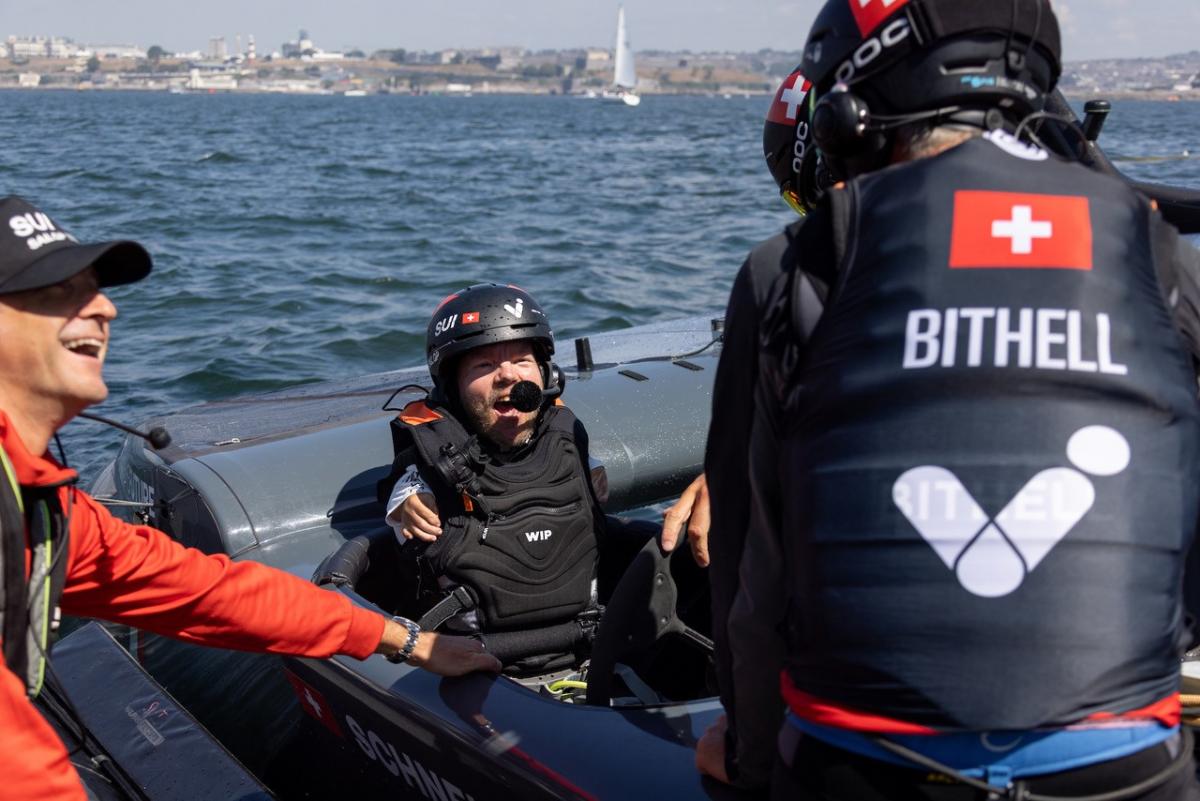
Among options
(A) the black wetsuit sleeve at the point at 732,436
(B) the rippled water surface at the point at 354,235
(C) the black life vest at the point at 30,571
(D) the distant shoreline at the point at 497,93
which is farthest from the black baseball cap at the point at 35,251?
(D) the distant shoreline at the point at 497,93

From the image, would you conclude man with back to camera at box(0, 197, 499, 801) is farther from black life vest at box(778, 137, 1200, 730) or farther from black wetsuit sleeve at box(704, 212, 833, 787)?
black life vest at box(778, 137, 1200, 730)

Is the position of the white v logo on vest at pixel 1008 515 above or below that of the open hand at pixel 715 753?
above

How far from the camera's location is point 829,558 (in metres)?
1.26

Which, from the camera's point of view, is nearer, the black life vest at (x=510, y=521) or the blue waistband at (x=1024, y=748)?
the blue waistband at (x=1024, y=748)

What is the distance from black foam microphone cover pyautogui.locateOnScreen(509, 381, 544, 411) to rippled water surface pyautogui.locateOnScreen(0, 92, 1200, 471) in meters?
3.26

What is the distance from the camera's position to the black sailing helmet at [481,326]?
9.79 feet

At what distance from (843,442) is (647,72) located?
461 feet

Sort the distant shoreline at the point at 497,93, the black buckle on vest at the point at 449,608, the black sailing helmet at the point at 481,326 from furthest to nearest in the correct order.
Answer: the distant shoreline at the point at 497,93, the black sailing helmet at the point at 481,326, the black buckle on vest at the point at 449,608

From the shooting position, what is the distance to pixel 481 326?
2986 mm

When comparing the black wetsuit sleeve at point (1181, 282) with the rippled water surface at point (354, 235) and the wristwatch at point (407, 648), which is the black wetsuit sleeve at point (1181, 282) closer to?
the wristwatch at point (407, 648)

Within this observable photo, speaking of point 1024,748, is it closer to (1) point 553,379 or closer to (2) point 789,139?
(2) point 789,139

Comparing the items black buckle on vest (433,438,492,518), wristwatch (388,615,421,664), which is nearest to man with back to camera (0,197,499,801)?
wristwatch (388,615,421,664)

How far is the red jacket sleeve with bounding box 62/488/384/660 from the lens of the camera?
72.4 inches

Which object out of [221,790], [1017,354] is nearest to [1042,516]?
[1017,354]
